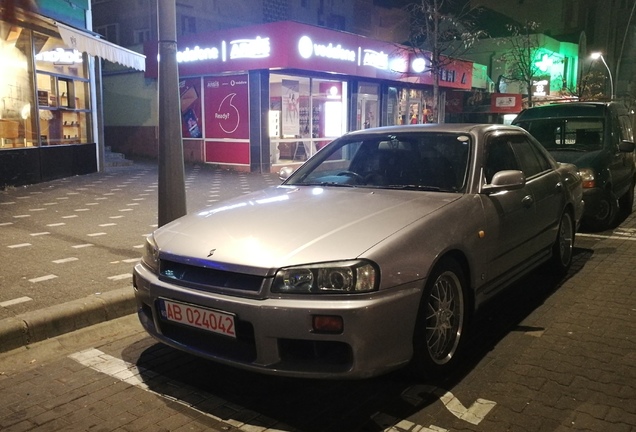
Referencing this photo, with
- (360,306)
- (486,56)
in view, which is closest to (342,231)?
(360,306)

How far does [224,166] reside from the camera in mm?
18188

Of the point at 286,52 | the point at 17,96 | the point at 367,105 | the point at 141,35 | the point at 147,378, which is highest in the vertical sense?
the point at 141,35

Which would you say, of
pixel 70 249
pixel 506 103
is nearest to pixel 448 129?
pixel 70 249

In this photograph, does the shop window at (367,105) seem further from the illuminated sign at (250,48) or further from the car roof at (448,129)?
the car roof at (448,129)

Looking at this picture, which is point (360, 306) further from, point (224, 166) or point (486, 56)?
point (486, 56)

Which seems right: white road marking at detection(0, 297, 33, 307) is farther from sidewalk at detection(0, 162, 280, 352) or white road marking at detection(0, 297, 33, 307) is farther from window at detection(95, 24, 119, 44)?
window at detection(95, 24, 119, 44)

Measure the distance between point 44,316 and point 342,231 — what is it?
8.41 feet

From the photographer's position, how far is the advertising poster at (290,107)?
18016 mm

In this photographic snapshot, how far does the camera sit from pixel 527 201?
4719mm

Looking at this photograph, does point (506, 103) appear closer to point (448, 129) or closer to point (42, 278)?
point (448, 129)

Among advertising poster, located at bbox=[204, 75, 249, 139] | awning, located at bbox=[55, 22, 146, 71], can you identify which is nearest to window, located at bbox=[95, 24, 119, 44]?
advertising poster, located at bbox=[204, 75, 249, 139]

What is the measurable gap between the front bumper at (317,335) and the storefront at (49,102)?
987 cm

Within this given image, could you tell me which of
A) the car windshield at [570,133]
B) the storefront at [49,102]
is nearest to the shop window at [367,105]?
the storefront at [49,102]

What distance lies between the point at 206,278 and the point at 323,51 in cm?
1448
